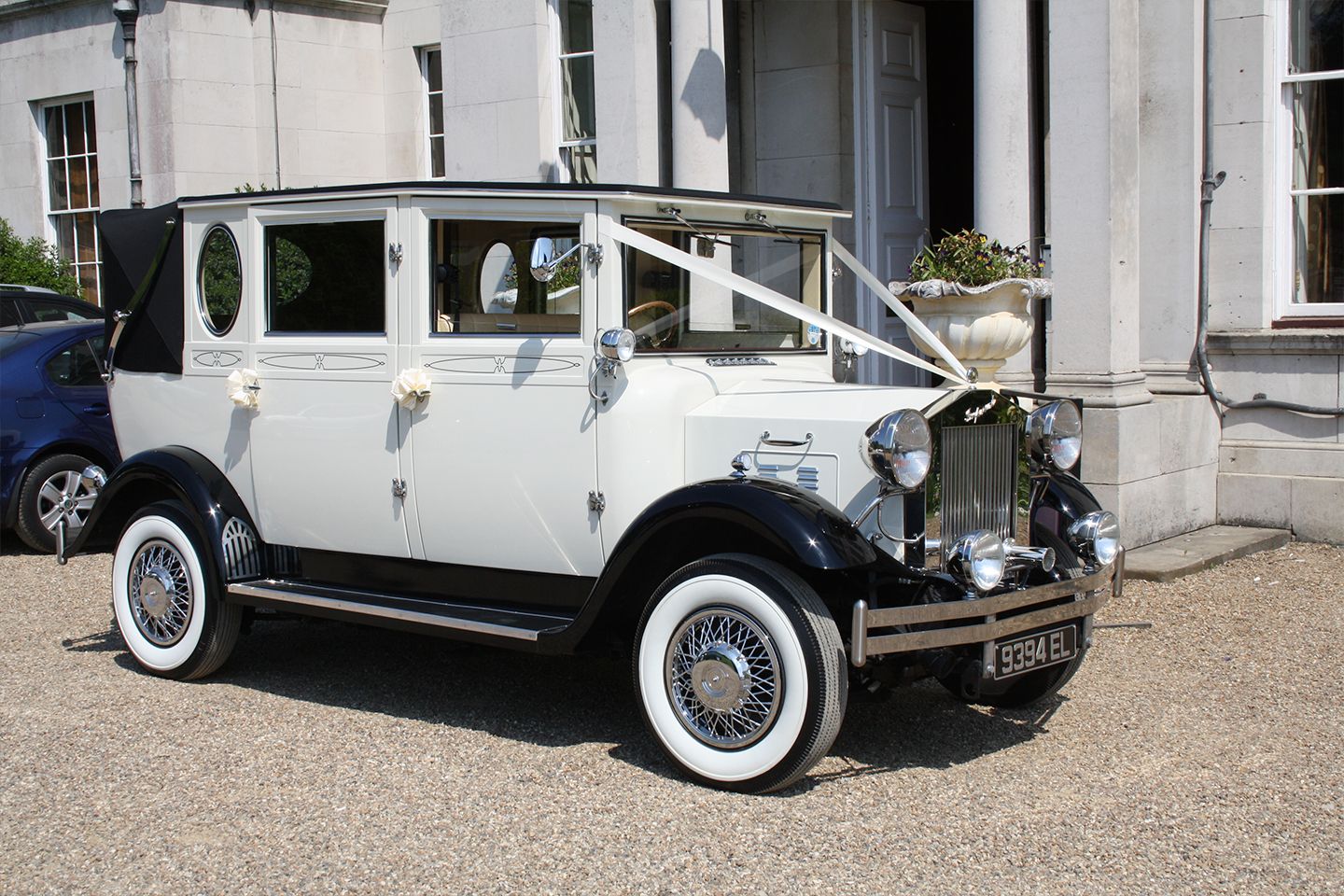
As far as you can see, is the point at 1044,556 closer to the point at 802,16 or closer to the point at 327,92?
the point at 802,16

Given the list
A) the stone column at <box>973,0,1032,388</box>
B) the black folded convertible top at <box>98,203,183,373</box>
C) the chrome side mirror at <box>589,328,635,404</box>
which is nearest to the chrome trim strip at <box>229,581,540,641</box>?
the chrome side mirror at <box>589,328,635,404</box>

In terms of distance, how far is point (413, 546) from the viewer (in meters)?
5.53

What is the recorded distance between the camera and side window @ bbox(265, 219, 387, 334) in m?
5.57

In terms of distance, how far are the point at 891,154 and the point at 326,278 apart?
6.35 m

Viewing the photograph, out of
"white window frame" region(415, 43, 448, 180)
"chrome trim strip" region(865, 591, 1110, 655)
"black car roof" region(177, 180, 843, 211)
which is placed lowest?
"chrome trim strip" region(865, 591, 1110, 655)

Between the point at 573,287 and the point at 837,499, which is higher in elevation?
the point at 573,287

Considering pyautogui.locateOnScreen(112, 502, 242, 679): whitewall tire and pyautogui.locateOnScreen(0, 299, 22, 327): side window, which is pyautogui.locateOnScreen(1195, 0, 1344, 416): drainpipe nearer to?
pyautogui.locateOnScreen(112, 502, 242, 679): whitewall tire

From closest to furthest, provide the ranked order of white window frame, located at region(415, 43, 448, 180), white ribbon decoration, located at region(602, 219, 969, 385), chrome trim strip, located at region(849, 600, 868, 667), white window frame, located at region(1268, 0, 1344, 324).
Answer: chrome trim strip, located at region(849, 600, 868, 667) < white ribbon decoration, located at region(602, 219, 969, 385) < white window frame, located at region(1268, 0, 1344, 324) < white window frame, located at region(415, 43, 448, 180)

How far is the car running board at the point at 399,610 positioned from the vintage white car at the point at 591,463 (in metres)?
0.02

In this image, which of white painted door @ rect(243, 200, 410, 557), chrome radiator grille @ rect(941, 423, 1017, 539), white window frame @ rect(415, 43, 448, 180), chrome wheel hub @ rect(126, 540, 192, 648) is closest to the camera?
chrome radiator grille @ rect(941, 423, 1017, 539)

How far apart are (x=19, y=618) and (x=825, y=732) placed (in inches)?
194

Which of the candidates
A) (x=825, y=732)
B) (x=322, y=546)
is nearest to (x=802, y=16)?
(x=322, y=546)

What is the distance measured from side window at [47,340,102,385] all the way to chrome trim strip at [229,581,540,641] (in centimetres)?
455

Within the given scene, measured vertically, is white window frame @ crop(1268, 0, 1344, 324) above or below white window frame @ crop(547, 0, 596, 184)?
below
